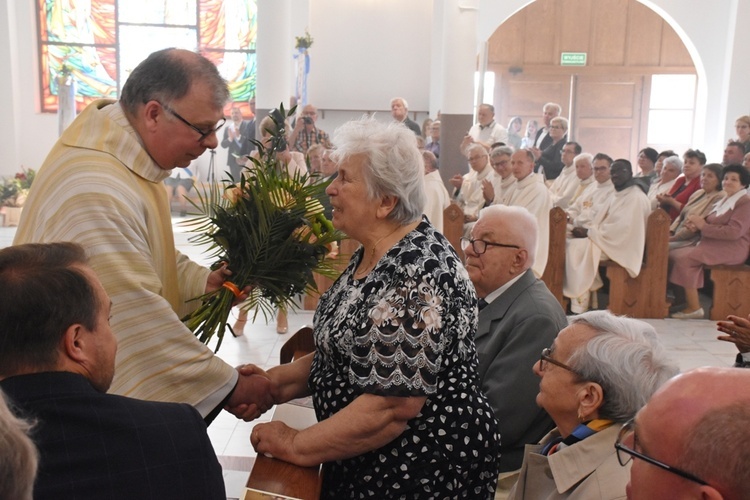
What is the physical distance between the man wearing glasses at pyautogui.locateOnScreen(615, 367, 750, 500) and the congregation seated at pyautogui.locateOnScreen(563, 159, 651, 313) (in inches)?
292

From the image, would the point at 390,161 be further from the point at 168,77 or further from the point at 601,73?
the point at 601,73

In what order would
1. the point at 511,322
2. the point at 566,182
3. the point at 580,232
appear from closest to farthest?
the point at 511,322 < the point at 580,232 < the point at 566,182

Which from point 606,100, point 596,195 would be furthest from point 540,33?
point 596,195

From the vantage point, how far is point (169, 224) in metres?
2.80

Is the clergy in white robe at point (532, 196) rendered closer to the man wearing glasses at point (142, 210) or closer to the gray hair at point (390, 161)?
the man wearing glasses at point (142, 210)

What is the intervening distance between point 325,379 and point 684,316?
7.12 m

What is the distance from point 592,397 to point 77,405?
49.6 inches

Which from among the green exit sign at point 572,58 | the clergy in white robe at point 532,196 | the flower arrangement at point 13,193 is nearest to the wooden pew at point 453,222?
the clergy in white robe at point 532,196

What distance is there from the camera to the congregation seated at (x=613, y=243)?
334 inches

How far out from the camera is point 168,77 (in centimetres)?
252

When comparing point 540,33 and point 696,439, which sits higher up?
point 540,33

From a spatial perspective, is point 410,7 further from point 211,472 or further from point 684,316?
point 211,472

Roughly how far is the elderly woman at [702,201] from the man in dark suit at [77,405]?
7.90 m

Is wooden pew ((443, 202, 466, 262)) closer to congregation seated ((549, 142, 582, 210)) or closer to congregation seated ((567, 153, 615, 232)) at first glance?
congregation seated ((567, 153, 615, 232))
